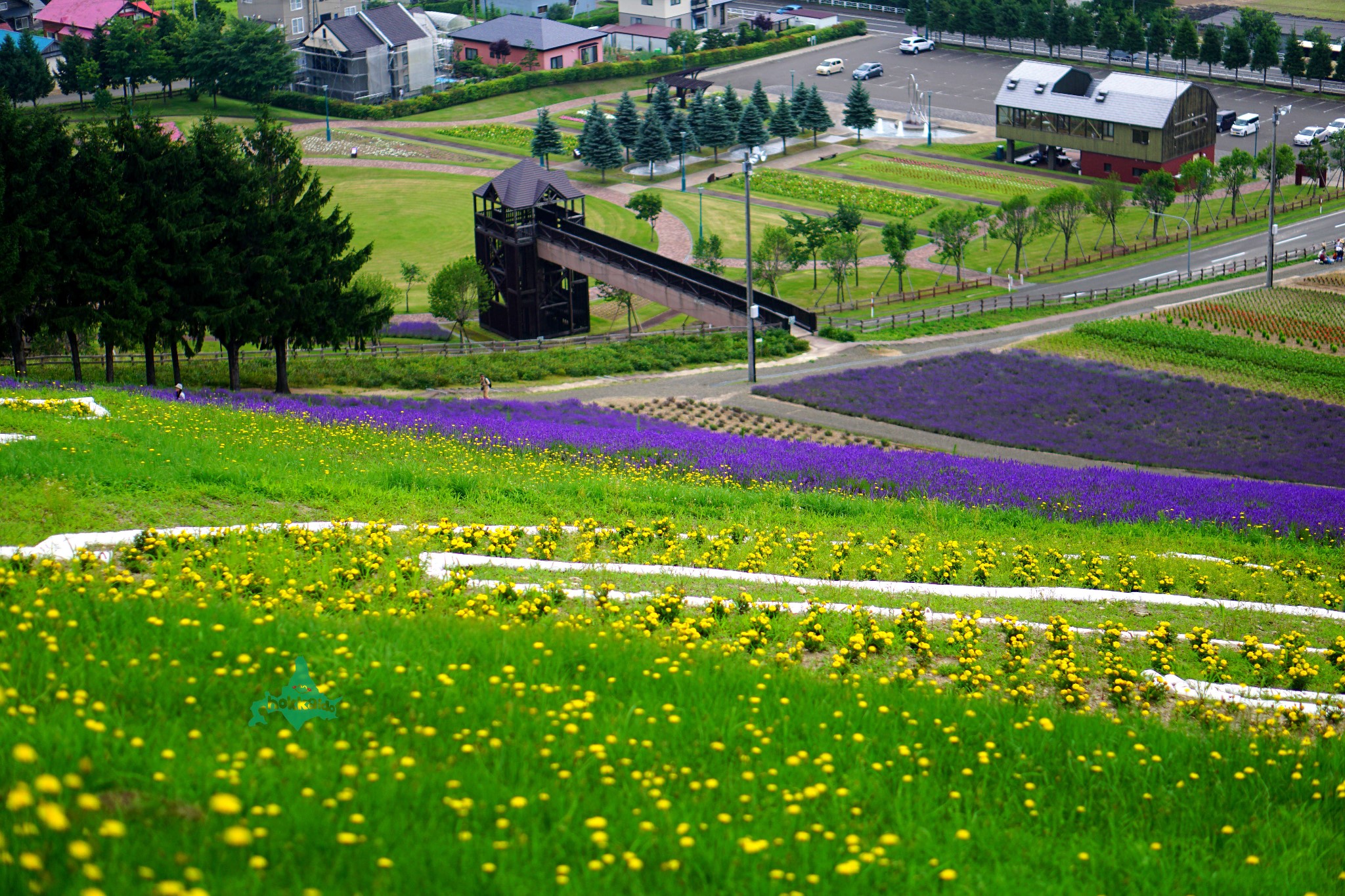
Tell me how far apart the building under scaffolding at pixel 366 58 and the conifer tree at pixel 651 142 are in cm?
3107

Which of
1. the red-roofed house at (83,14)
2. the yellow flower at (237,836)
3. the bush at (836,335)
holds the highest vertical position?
the red-roofed house at (83,14)

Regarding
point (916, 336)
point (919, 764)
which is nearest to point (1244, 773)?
point (919, 764)

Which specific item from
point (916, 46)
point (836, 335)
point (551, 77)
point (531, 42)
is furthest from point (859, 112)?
point (836, 335)

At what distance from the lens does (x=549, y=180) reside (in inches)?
2507

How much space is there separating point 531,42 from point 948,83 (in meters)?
38.7

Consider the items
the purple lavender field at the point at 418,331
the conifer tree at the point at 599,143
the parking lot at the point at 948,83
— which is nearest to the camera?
the purple lavender field at the point at 418,331

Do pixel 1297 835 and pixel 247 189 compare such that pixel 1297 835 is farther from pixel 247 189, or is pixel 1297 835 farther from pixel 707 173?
pixel 707 173

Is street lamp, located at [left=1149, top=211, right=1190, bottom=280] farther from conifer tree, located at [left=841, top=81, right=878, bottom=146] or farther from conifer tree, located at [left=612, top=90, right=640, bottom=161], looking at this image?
conifer tree, located at [left=612, top=90, right=640, bottom=161]

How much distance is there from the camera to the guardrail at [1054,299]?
6191 centimetres

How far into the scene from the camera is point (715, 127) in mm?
96062

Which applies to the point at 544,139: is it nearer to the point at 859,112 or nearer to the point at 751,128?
the point at 751,128

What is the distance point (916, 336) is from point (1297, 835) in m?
48.0

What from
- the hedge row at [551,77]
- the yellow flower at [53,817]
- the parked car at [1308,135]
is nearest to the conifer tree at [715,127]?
the hedge row at [551,77]

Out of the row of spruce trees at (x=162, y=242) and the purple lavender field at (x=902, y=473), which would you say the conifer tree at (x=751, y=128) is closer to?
the row of spruce trees at (x=162, y=242)
